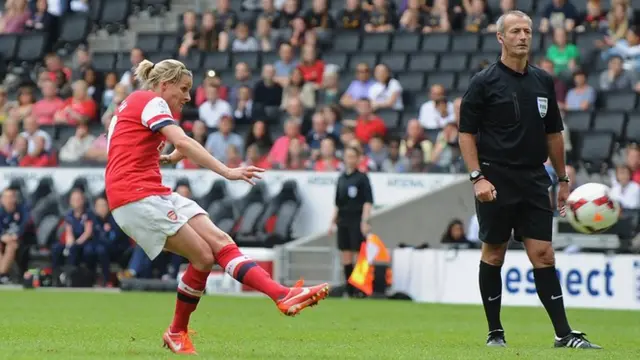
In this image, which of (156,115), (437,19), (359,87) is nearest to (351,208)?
(359,87)

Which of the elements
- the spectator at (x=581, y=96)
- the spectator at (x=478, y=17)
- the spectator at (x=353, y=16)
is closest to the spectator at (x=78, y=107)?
the spectator at (x=353, y=16)

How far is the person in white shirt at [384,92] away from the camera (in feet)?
74.4

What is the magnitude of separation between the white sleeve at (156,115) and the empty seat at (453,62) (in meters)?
14.2

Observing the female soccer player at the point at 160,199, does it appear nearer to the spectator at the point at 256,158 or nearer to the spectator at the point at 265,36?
the spectator at the point at 256,158

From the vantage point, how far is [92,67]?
86.6ft

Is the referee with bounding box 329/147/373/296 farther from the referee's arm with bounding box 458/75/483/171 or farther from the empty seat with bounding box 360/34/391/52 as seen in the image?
the referee's arm with bounding box 458/75/483/171

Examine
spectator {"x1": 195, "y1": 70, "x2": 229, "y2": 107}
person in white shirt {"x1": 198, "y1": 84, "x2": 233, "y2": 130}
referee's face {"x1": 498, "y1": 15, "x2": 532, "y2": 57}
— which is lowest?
person in white shirt {"x1": 198, "y1": 84, "x2": 233, "y2": 130}

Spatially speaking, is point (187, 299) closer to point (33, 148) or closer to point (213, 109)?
point (213, 109)

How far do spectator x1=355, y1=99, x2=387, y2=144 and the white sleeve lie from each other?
12659 mm

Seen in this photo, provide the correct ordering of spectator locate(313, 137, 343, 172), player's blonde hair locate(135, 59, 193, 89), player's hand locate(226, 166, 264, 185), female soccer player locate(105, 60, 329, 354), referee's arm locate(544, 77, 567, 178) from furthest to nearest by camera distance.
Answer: spectator locate(313, 137, 343, 172), referee's arm locate(544, 77, 567, 178), player's blonde hair locate(135, 59, 193, 89), female soccer player locate(105, 60, 329, 354), player's hand locate(226, 166, 264, 185)

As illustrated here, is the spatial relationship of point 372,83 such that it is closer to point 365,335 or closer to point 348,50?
point 348,50

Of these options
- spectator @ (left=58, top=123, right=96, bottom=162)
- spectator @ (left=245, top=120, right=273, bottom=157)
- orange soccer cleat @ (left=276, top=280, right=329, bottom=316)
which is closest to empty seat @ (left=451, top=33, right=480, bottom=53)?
spectator @ (left=245, top=120, right=273, bottom=157)

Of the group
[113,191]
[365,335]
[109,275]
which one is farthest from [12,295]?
[113,191]

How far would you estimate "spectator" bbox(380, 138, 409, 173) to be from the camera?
20.8 meters
